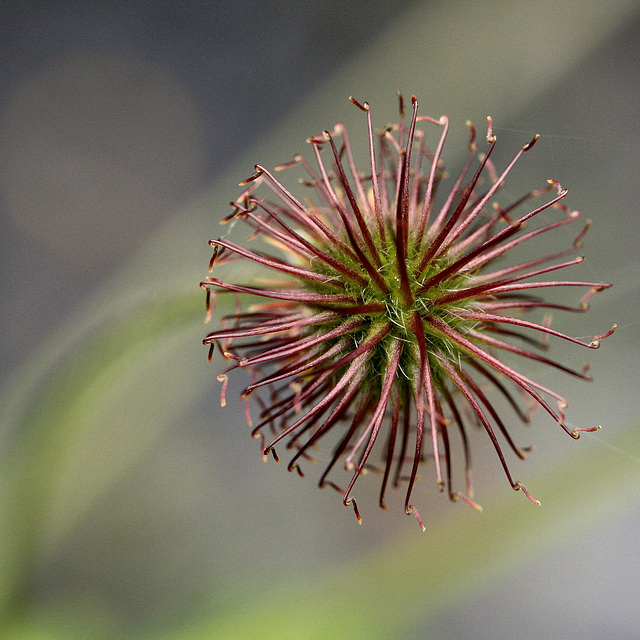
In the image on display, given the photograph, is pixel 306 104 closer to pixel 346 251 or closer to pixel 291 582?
pixel 346 251

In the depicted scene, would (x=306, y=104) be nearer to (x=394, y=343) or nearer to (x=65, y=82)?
(x=65, y=82)

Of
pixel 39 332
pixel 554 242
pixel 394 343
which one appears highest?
pixel 39 332

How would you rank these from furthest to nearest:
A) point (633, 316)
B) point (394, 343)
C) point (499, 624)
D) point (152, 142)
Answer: point (152, 142)
point (499, 624)
point (633, 316)
point (394, 343)

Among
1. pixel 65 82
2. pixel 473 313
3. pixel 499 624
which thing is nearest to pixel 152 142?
pixel 65 82

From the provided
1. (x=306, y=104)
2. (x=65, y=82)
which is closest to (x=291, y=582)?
(x=306, y=104)

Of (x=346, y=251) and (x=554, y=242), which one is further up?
(x=554, y=242)

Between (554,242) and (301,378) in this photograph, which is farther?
(554,242)

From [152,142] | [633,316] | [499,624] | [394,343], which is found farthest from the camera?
[152,142]
